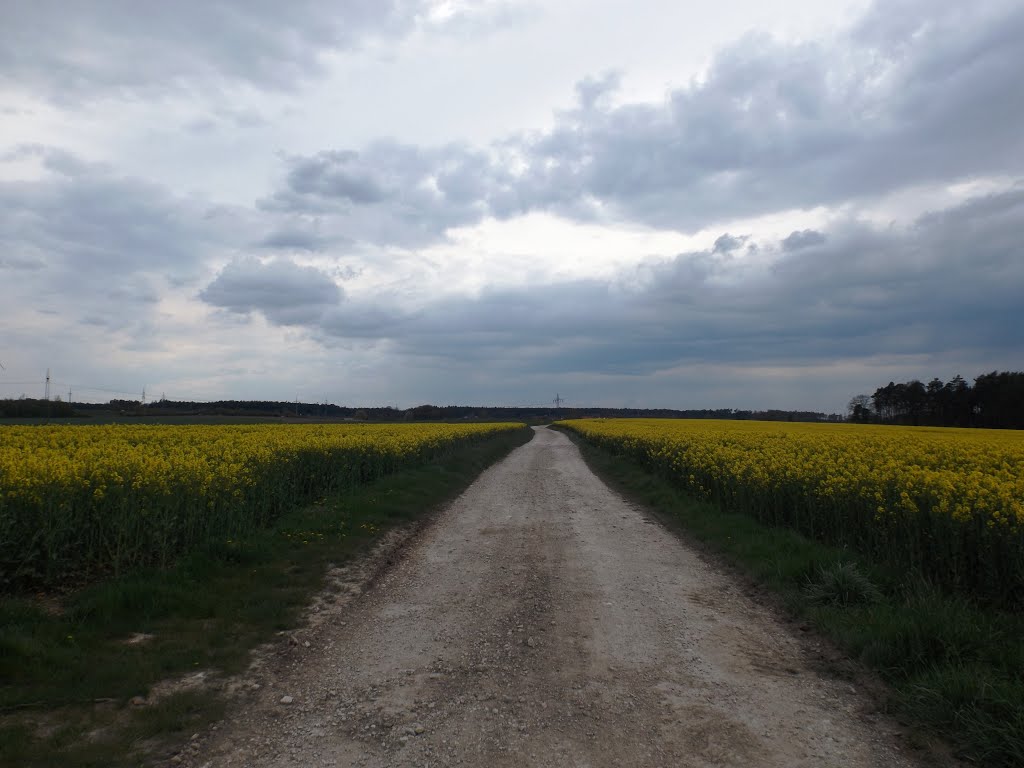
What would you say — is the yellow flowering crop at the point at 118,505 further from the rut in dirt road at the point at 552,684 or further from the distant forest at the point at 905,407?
the distant forest at the point at 905,407

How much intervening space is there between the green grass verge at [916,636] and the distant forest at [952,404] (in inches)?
2390

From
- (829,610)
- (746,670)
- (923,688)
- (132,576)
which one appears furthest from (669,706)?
(132,576)

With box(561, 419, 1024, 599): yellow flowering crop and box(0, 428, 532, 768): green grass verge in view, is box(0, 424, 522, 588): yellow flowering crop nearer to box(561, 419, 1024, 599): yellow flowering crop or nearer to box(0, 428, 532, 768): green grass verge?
box(0, 428, 532, 768): green grass verge

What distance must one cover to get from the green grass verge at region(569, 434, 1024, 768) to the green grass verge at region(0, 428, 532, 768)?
5.41m

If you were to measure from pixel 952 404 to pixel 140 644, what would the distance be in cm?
7761

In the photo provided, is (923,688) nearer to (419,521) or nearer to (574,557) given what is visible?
(574,557)

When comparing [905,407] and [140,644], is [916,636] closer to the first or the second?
[140,644]

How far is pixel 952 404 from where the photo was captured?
212 ft

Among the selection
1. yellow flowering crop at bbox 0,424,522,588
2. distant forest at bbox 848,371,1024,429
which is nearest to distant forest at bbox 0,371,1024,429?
distant forest at bbox 848,371,1024,429

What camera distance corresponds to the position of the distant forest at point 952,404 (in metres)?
55.8

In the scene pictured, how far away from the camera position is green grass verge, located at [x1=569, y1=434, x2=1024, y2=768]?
4211 mm

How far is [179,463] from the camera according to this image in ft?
33.4

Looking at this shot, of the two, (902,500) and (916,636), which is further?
(902,500)

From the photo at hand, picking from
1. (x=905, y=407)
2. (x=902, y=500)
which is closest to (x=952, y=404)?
(x=905, y=407)
